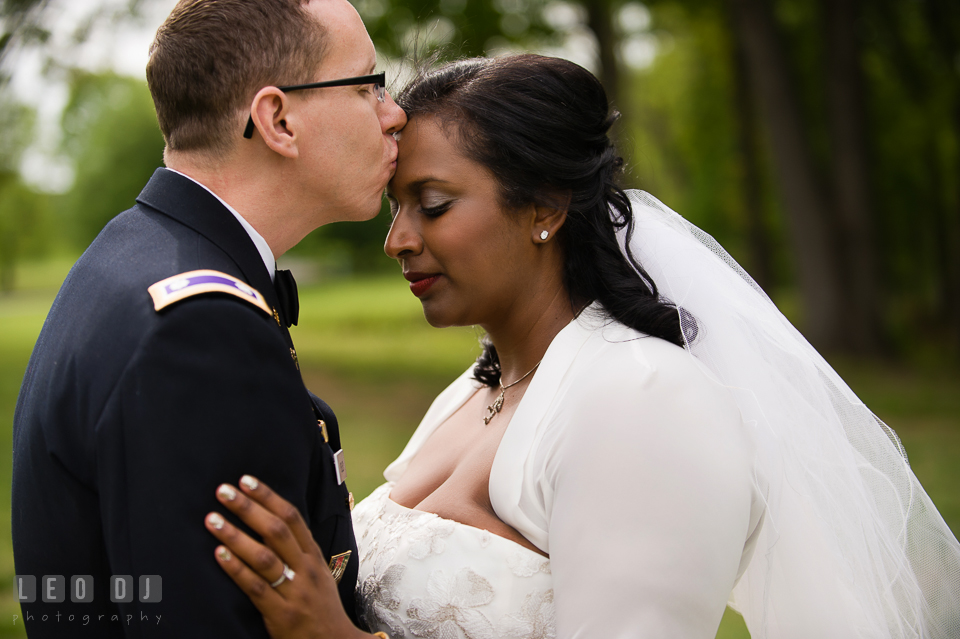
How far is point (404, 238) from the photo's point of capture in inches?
107

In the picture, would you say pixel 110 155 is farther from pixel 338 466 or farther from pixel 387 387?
pixel 338 466

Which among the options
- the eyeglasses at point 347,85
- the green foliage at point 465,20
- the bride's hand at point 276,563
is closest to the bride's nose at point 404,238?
the eyeglasses at point 347,85

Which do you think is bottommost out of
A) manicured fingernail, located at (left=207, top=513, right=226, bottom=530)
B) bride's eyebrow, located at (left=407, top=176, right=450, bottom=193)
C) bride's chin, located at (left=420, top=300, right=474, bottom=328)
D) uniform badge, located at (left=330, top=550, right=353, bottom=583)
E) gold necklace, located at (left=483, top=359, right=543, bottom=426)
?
uniform badge, located at (left=330, top=550, right=353, bottom=583)

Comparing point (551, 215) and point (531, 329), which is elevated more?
point (551, 215)

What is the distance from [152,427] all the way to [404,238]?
4.14 ft

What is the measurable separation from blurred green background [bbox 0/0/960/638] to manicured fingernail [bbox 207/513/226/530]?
2.06m

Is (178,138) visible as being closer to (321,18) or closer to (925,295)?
(321,18)

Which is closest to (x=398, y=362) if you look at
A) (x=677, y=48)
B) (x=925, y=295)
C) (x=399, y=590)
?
(x=925, y=295)

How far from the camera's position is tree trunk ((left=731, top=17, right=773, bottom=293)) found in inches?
863

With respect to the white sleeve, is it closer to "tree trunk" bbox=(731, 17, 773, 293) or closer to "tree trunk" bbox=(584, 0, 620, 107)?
"tree trunk" bbox=(584, 0, 620, 107)

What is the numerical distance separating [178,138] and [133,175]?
38.4m

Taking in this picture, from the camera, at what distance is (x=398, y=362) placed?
18.7 meters

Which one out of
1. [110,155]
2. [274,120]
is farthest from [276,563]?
[110,155]
